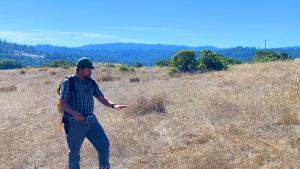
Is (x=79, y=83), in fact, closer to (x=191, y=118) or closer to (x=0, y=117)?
(x=191, y=118)

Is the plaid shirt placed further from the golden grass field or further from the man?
the golden grass field

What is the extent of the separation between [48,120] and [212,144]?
5.45 m

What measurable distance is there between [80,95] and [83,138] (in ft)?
1.97

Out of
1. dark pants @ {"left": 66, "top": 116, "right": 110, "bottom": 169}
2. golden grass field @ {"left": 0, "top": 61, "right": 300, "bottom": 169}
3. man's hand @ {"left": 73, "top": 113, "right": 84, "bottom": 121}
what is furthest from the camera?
golden grass field @ {"left": 0, "top": 61, "right": 300, "bottom": 169}

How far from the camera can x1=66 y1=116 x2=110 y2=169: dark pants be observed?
6.40 meters

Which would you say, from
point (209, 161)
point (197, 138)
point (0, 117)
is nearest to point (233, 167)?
point (209, 161)

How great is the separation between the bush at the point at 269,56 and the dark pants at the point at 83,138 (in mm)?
29249

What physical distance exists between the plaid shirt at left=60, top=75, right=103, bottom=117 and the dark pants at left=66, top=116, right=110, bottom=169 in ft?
0.61

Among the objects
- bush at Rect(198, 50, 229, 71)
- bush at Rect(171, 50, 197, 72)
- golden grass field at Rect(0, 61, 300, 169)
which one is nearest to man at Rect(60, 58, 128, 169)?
golden grass field at Rect(0, 61, 300, 169)

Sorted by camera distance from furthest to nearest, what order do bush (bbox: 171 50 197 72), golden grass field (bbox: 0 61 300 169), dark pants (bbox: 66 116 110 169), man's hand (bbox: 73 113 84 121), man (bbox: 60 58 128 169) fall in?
1. bush (bbox: 171 50 197 72)
2. golden grass field (bbox: 0 61 300 169)
3. dark pants (bbox: 66 116 110 169)
4. man (bbox: 60 58 128 169)
5. man's hand (bbox: 73 113 84 121)

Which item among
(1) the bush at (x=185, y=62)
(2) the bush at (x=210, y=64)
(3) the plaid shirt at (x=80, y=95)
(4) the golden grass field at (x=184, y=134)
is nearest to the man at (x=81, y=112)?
(3) the plaid shirt at (x=80, y=95)

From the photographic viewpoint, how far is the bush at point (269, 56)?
3481 centimetres

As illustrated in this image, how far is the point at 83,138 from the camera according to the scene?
6.53 meters

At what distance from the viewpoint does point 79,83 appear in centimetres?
633
